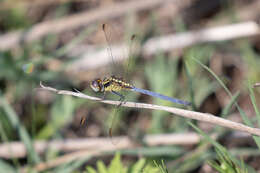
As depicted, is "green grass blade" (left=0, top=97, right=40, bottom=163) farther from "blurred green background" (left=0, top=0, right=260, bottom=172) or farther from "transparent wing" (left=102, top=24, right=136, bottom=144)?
"transparent wing" (left=102, top=24, right=136, bottom=144)

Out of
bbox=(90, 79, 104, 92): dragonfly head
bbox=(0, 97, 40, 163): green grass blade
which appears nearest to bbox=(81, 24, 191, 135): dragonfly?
bbox=(90, 79, 104, 92): dragonfly head

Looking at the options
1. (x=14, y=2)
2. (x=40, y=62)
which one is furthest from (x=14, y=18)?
(x=40, y=62)

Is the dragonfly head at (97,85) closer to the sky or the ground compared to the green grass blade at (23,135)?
closer to the sky

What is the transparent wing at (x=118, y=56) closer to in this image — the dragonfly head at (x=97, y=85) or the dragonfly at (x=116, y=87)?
the dragonfly at (x=116, y=87)

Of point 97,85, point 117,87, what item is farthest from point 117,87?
point 97,85

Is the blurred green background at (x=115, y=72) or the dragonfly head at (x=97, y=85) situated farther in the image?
the blurred green background at (x=115, y=72)

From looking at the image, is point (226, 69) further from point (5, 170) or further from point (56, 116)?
point (5, 170)

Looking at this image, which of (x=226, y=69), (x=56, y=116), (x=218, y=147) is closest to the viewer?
(x=218, y=147)

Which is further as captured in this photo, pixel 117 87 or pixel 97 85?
pixel 117 87

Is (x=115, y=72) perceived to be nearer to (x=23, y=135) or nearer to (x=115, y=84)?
(x=115, y=84)

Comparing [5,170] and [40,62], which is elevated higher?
[40,62]

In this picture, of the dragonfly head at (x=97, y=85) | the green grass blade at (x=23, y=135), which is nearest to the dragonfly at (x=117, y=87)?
the dragonfly head at (x=97, y=85)
